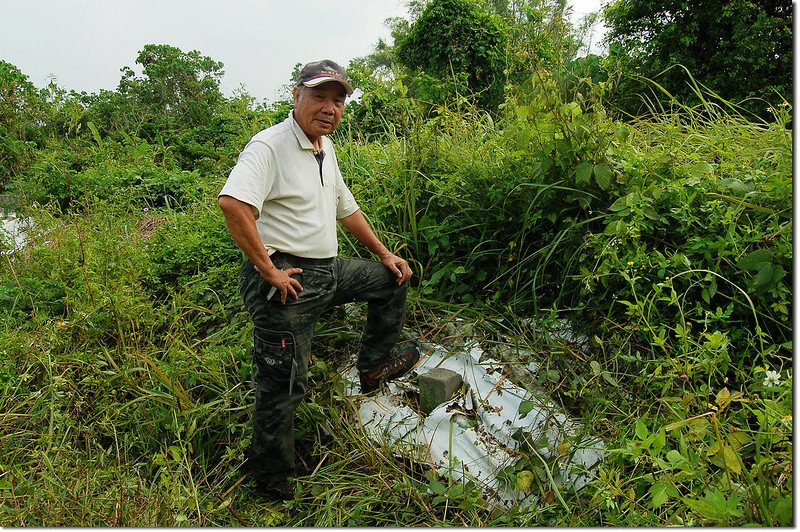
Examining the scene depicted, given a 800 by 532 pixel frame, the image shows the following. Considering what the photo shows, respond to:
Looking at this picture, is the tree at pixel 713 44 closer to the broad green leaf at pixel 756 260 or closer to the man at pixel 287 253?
the broad green leaf at pixel 756 260

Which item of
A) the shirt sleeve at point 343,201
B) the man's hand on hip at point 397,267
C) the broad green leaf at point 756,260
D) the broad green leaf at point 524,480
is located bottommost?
the broad green leaf at point 524,480

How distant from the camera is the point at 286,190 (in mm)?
2457

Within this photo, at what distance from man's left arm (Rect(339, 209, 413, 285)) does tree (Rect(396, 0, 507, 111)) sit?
8329mm

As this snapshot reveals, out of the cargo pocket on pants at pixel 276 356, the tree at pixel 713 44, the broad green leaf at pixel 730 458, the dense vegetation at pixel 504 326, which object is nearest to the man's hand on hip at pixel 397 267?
the dense vegetation at pixel 504 326

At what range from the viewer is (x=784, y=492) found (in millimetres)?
1795

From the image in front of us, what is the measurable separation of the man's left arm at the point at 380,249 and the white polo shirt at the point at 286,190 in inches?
14.5

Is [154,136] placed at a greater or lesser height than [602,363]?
greater

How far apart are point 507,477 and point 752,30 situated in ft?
31.5

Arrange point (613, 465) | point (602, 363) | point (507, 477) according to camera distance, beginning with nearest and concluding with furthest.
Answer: point (613, 465), point (507, 477), point (602, 363)

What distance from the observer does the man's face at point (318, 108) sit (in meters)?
2.54

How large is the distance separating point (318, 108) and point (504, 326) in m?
1.48

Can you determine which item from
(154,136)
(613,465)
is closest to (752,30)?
(613,465)

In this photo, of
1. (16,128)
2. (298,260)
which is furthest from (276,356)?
(16,128)

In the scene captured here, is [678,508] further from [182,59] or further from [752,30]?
[182,59]
